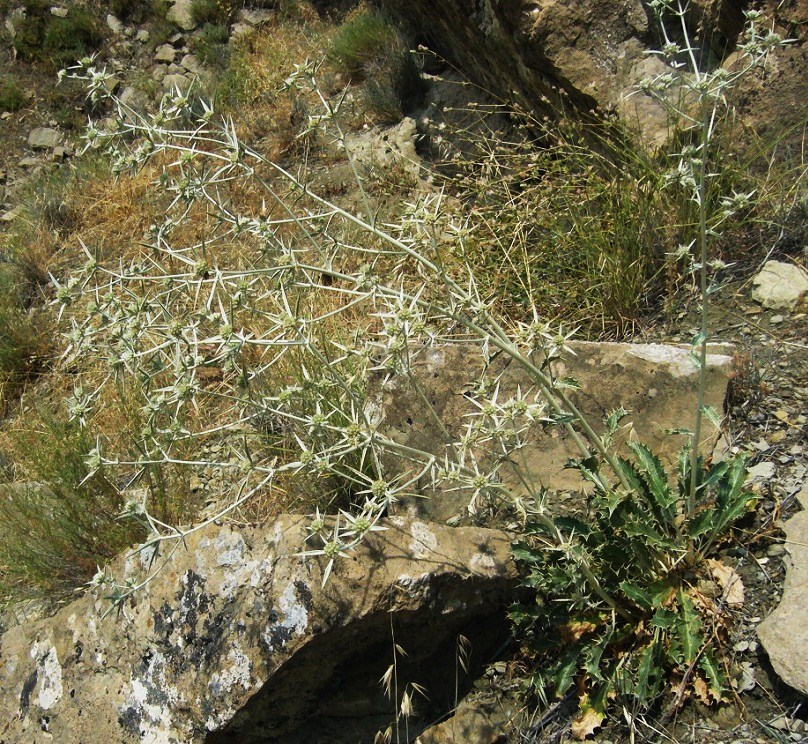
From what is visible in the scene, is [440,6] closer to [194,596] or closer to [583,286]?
[583,286]

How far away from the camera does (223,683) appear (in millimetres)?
2605

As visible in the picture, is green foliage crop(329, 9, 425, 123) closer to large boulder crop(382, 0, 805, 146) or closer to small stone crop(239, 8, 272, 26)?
large boulder crop(382, 0, 805, 146)

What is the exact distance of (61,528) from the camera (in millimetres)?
3766

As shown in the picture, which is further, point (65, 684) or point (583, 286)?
point (583, 286)

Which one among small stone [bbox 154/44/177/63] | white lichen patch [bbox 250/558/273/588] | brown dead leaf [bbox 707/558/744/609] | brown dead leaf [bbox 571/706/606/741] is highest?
small stone [bbox 154/44/177/63]

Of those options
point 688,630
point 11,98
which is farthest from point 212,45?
point 688,630

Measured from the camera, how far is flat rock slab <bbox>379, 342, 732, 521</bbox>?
127 inches

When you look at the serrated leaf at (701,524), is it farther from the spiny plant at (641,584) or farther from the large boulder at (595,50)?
the large boulder at (595,50)

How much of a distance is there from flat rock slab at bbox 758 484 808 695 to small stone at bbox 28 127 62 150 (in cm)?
846

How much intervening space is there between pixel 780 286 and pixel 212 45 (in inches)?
284

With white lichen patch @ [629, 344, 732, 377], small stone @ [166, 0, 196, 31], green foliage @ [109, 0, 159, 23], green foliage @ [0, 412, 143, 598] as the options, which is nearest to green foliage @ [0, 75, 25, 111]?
green foliage @ [109, 0, 159, 23]

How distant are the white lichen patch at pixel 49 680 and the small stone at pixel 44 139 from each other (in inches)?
277

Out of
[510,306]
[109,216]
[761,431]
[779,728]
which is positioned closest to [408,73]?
[109,216]

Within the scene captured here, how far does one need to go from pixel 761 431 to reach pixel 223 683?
2.30m
